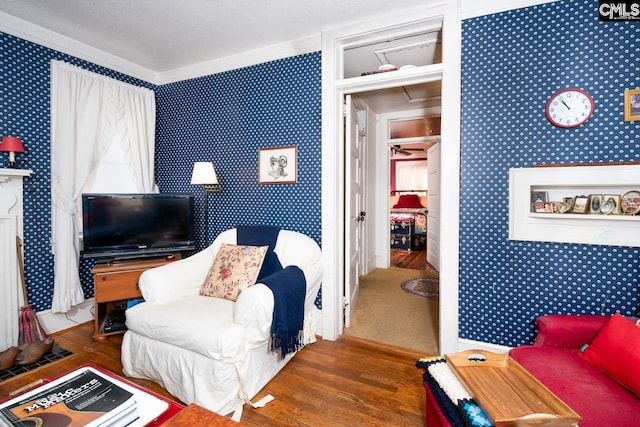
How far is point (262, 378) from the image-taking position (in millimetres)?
2018

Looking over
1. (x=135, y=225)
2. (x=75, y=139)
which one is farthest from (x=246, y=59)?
(x=135, y=225)

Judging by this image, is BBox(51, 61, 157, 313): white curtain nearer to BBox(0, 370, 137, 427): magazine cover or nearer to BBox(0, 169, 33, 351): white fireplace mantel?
BBox(0, 169, 33, 351): white fireplace mantel

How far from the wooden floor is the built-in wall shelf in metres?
1.29

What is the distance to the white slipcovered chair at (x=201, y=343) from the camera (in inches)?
69.8

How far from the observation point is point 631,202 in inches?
73.7

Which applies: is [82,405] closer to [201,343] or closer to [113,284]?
[201,343]

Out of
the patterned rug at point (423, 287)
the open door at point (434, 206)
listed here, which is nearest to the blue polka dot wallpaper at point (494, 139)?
the patterned rug at point (423, 287)

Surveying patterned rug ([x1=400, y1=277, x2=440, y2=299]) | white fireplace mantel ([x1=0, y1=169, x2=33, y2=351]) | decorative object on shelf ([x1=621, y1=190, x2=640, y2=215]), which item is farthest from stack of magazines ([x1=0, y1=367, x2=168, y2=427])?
patterned rug ([x1=400, y1=277, x2=440, y2=299])

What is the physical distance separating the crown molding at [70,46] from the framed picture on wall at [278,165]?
1737 millimetres

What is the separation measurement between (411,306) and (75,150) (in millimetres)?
3755

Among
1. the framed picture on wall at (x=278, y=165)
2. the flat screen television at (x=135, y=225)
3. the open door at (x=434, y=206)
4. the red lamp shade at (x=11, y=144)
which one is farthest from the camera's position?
the open door at (x=434, y=206)

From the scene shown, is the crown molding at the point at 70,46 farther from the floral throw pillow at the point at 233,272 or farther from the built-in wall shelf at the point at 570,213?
the built-in wall shelf at the point at 570,213

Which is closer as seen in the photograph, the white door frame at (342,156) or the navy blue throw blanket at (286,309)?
the navy blue throw blanket at (286,309)

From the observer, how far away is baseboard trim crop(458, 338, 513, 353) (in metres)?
2.21
